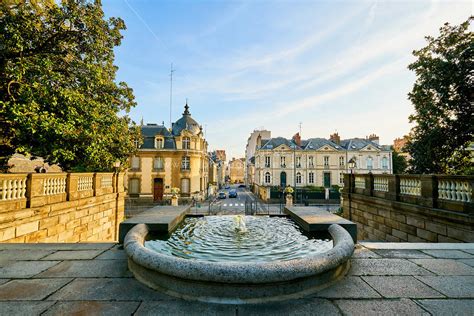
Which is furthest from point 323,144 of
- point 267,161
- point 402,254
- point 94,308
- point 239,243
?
point 94,308

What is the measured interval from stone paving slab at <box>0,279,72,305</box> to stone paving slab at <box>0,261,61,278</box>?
11.1 inches

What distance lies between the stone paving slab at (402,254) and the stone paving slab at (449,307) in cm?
A: 168

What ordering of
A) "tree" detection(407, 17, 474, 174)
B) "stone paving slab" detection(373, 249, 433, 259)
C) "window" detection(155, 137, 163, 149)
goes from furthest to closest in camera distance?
"window" detection(155, 137, 163, 149) < "tree" detection(407, 17, 474, 174) < "stone paving slab" detection(373, 249, 433, 259)

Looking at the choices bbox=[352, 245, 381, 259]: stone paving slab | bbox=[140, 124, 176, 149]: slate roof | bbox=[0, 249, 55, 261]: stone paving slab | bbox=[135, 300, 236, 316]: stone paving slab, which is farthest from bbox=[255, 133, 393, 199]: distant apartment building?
bbox=[135, 300, 236, 316]: stone paving slab

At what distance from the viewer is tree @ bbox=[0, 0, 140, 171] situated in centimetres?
800

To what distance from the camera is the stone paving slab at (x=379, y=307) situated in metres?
2.61

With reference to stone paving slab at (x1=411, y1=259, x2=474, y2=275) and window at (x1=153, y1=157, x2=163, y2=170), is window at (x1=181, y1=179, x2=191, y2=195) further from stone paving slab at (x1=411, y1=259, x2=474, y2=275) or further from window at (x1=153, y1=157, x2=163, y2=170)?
stone paving slab at (x1=411, y1=259, x2=474, y2=275)

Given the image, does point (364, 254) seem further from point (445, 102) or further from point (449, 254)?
point (445, 102)

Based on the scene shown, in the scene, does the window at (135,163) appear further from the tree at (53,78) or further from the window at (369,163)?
the window at (369,163)

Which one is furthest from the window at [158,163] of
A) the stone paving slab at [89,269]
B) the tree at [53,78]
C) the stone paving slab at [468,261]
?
the stone paving slab at [468,261]

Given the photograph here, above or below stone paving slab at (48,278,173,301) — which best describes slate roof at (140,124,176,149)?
above

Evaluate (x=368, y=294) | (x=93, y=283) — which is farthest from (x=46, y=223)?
(x=368, y=294)

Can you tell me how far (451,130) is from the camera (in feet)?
43.9

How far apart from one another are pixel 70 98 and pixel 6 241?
5324 mm
